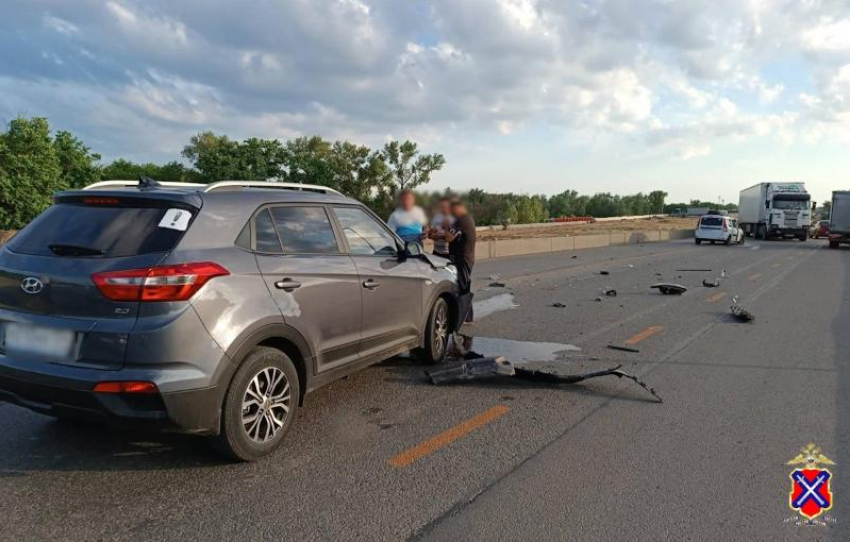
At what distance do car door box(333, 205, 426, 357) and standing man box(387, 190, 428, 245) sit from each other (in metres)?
2.08

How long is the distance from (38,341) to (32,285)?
33 cm

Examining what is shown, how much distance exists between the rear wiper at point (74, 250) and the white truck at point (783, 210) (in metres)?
44.1

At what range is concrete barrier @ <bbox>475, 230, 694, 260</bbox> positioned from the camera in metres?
22.2

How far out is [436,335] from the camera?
241 inches

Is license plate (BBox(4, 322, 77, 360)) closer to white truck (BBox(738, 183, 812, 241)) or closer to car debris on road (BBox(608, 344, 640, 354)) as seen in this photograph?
car debris on road (BBox(608, 344, 640, 354))

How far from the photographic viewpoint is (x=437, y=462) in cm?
382

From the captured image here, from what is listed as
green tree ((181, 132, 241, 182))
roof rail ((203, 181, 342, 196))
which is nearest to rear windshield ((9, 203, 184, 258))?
roof rail ((203, 181, 342, 196))

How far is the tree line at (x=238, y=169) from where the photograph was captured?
95.7 feet

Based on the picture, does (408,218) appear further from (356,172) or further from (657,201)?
(657,201)

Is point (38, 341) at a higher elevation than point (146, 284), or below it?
below

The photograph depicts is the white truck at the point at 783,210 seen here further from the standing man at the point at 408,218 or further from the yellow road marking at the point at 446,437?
the yellow road marking at the point at 446,437

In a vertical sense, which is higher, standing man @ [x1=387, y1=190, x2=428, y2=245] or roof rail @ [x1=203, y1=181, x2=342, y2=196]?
roof rail @ [x1=203, y1=181, x2=342, y2=196]

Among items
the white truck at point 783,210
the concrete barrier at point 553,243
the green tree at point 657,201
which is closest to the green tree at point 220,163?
the concrete barrier at point 553,243

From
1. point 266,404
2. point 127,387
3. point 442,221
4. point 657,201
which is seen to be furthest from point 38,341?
point 657,201
